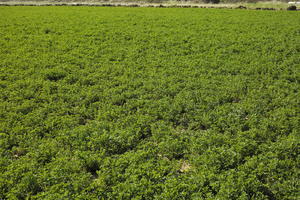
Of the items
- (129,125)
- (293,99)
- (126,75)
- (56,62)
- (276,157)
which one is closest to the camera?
(276,157)

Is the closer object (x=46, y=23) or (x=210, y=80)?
(x=210, y=80)

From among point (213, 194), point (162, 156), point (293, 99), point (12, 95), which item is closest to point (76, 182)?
point (162, 156)

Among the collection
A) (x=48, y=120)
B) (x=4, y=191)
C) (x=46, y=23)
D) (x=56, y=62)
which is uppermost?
(x=46, y=23)

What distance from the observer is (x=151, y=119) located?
406 inches

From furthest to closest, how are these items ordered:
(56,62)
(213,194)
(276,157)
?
(56,62) < (276,157) < (213,194)

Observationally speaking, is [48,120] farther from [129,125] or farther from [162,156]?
[162,156]

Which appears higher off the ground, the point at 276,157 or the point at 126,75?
the point at 126,75

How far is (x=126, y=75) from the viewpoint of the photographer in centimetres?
1454

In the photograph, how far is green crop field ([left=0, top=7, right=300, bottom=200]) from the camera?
7215mm

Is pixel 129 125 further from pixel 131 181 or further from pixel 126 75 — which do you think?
pixel 126 75

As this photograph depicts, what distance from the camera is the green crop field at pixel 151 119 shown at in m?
7.21

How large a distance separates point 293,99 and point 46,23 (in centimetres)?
2609

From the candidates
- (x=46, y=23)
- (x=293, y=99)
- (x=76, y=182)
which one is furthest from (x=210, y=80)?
(x=46, y=23)

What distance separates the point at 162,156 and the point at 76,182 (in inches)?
114
